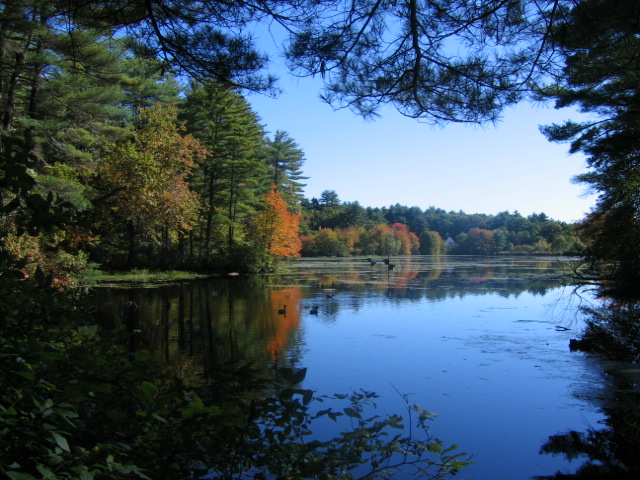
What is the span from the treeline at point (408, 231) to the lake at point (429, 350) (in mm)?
39574

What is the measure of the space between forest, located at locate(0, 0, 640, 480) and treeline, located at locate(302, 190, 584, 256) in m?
36.5

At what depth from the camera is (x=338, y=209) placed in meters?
73.9

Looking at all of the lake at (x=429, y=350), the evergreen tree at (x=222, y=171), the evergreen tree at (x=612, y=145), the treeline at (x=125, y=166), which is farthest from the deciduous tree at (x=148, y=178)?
the evergreen tree at (x=612, y=145)

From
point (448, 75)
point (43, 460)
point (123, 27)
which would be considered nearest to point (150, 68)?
point (123, 27)

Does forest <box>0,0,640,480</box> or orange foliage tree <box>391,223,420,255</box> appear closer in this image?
forest <box>0,0,640,480</box>

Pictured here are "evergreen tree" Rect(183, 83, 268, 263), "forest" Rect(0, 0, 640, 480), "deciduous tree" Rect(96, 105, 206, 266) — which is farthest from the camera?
"evergreen tree" Rect(183, 83, 268, 263)

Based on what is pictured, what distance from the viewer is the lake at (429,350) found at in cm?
558

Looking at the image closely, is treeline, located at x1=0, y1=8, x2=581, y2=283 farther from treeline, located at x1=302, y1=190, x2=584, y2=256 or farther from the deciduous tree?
treeline, located at x1=302, y1=190, x2=584, y2=256

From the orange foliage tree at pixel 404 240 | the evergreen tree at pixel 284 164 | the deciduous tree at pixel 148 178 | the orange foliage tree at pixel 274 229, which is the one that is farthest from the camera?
the orange foliage tree at pixel 404 240

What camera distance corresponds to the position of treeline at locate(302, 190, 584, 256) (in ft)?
199

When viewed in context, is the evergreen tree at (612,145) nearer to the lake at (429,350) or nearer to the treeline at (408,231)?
the lake at (429,350)

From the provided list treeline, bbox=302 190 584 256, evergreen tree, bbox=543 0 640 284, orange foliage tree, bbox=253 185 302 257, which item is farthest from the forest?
treeline, bbox=302 190 584 256

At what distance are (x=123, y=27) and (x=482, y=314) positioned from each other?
11.8 meters

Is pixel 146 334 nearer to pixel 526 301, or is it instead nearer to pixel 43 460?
pixel 43 460
